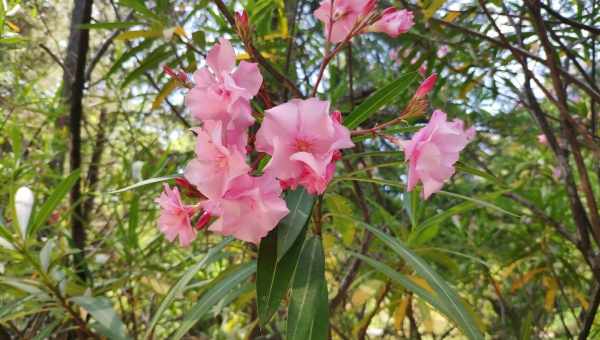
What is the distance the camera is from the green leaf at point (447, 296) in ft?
2.12

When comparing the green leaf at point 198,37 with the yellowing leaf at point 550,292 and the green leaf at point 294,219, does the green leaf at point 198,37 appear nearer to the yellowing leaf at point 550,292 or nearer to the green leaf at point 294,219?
the green leaf at point 294,219

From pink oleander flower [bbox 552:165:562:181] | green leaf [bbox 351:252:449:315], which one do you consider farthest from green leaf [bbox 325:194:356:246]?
pink oleander flower [bbox 552:165:562:181]

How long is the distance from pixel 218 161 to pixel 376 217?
46.6 inches

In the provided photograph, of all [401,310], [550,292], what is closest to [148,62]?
[401,310]

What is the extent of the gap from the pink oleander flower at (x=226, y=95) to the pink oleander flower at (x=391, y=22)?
0.83 ft

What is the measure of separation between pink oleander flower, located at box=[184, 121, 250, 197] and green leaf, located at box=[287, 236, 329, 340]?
178 mm

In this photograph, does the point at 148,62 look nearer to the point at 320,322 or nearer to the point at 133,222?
the point at 133,222

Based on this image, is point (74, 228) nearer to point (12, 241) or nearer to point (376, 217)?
point (12, 241)

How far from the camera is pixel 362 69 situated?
2.33 metres

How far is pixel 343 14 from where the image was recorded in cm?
75

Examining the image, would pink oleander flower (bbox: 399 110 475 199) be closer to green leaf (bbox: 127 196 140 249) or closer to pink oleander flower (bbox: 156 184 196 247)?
pink oleander flower (bbox: 156 184 196 247)

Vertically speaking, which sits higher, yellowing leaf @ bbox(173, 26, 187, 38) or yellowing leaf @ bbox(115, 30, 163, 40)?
yellowing leaf @ bbox(173, 26, 187, 38)

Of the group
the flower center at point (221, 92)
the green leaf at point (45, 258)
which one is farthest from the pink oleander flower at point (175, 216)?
the green leaf at point (45, 258)

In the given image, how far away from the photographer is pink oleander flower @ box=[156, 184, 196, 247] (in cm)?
71
